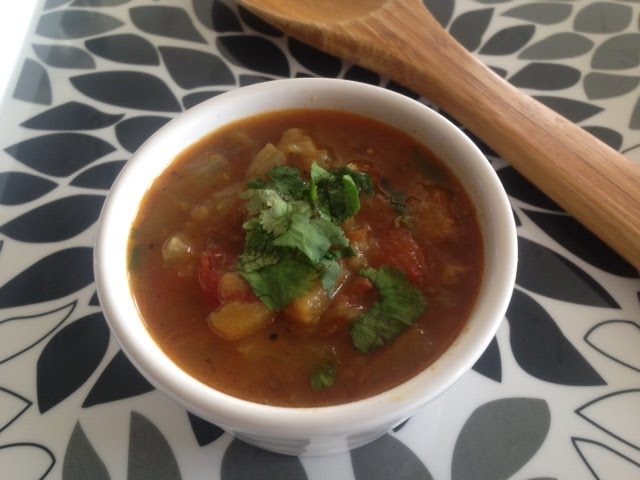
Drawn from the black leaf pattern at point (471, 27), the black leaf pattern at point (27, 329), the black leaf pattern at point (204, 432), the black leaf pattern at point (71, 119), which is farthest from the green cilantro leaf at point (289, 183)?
the black leaf pattern at point (471, 27)

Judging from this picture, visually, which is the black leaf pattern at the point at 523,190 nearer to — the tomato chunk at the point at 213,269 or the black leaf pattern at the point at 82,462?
the tomato chunk at the point at 213,269

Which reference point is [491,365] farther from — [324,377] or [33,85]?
[33,85]

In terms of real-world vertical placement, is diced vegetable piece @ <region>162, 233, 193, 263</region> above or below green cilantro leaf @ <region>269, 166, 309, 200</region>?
below

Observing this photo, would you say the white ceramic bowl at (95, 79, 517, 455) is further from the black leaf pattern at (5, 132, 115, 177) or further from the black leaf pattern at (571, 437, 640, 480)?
the black leaf pattern at (5, 132, 115, 177)

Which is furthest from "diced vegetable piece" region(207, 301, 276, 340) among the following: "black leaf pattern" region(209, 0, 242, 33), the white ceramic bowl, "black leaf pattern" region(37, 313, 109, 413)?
"black leaf pattern" region(209, 0, 242, 33)

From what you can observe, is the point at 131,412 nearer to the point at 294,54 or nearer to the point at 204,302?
the point at 204,302

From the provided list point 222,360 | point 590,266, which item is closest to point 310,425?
point 222,360

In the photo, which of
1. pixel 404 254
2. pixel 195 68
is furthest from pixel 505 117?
pixel 195 68
